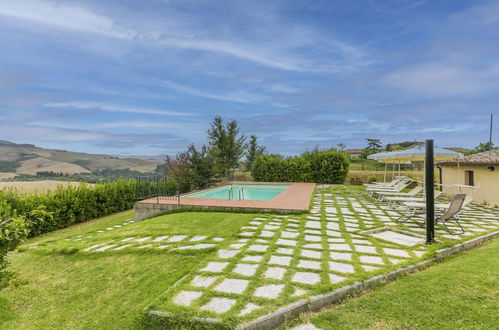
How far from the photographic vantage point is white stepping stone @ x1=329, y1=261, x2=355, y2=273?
3.31 m

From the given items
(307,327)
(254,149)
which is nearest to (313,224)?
(307,327)

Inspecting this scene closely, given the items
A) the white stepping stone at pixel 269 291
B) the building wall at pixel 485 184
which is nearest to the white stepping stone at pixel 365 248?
the white stepping stone at pixel 269 291

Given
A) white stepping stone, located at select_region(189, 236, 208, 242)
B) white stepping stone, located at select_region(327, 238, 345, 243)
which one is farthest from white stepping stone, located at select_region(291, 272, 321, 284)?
white stepping stone, located at select_region(189, 236, 208, 242)

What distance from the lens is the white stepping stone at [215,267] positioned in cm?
337

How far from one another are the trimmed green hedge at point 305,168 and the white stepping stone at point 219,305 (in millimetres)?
15375

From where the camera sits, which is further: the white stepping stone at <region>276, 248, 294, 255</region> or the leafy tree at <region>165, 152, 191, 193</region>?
the leafy tree at <region>165, 152, 191, 193</region>

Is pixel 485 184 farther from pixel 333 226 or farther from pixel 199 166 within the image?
pixel 199 166

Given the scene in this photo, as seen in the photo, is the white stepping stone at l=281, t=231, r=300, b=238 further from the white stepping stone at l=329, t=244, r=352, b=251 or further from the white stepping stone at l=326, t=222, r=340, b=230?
the white stepping stone at l=326, t=222, r=340, b=230

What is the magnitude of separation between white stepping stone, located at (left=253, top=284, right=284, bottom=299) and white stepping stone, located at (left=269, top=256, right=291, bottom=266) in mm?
666

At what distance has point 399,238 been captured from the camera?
488 centimetres

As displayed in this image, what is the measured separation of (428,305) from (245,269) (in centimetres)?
207

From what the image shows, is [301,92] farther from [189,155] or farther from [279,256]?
[279,256]

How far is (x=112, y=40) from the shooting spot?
34.7ft

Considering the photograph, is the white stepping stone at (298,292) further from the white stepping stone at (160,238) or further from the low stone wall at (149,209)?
the low stone wall at (149,209)
